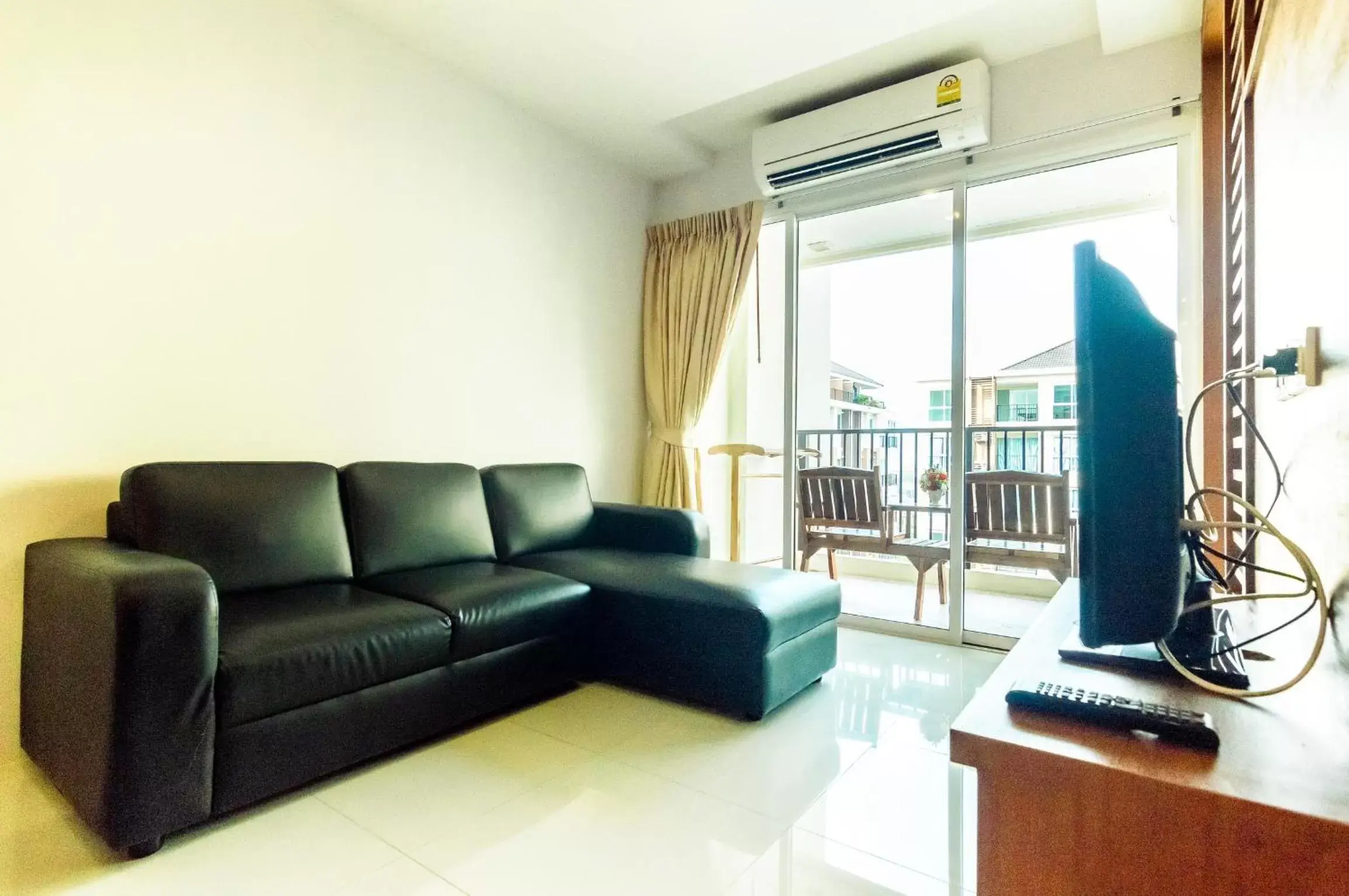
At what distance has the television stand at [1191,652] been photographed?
3.00ft

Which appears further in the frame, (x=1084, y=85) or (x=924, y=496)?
(x=924, y=496)

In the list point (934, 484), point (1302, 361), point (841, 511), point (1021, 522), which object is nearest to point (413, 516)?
point (841, 511)

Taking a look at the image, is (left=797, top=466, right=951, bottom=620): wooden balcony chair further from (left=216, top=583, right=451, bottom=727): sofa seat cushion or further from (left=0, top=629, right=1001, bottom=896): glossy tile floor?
(left=216, top=583, right=451, bottom=727): sofa seat cushion

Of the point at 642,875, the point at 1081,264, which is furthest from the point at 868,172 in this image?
the point at 642,875

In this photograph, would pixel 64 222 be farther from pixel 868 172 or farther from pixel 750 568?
pixel 868 172

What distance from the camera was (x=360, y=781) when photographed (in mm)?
1713

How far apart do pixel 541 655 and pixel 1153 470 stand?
6.27ft

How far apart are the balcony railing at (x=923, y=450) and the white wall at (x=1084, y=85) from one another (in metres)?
1.75

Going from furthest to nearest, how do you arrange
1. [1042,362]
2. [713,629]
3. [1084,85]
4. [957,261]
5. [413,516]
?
1. [1042,362]
2. [957,261]
3. [1084,85]
4. [413,516]
5. [713,629]

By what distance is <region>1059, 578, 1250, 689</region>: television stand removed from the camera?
914 mm

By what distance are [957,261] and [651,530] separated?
201 cm

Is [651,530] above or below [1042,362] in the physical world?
below

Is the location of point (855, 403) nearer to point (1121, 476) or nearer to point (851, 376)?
point (851, 376)

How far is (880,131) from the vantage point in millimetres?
3029
